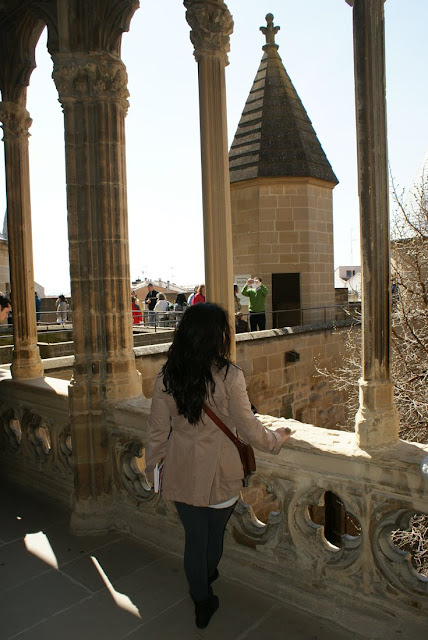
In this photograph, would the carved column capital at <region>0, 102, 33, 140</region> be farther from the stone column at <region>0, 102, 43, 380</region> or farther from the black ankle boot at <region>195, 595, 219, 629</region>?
the black ankle boot at <region>195, 595, 219, 629</region>

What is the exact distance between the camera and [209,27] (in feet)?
10.7

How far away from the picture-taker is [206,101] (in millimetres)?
3254

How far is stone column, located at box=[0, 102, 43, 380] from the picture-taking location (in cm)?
473

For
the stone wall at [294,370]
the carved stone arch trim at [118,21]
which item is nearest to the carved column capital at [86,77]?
the carved stone arch trim at [118,21]

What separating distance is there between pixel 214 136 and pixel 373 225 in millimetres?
1265

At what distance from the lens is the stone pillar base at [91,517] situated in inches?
135

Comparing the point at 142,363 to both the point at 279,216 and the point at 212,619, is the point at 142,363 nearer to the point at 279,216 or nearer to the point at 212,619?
the point at 212,619

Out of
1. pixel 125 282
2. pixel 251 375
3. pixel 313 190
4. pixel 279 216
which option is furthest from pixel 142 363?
pixel 313 190

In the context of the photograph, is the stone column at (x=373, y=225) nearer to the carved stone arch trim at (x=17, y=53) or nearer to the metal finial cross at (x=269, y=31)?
the carved stone arch trim at (x=17, y=53)

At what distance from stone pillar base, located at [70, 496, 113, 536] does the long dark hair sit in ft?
5.75

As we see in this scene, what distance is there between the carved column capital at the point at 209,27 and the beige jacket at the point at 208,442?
215 centimetres

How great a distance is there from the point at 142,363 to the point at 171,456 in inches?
200

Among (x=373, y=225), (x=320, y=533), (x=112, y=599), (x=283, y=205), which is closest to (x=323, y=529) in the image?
(x=320, y=533)

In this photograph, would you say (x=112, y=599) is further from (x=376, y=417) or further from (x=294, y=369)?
(x=294, y=369)
